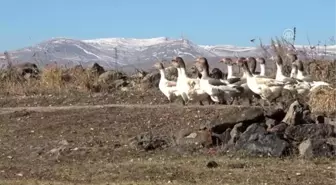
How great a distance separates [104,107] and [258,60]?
5.68 metres

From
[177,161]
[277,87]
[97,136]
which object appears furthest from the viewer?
[277,87]

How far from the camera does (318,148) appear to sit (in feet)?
51.1

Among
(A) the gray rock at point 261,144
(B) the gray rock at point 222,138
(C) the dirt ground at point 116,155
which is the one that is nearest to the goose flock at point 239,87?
(C) the dirt ground at point 116,155

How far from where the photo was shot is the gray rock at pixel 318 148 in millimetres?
15453

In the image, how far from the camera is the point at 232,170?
14.5 metres

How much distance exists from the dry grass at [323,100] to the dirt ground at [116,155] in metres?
2.32

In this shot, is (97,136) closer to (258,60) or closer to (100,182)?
(100,182)

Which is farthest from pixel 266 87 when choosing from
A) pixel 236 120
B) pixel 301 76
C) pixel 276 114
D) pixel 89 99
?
pixel 89 99

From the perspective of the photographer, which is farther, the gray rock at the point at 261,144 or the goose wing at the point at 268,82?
the goose wing at the point at 268,82

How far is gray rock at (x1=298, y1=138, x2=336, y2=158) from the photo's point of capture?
15.5 meters

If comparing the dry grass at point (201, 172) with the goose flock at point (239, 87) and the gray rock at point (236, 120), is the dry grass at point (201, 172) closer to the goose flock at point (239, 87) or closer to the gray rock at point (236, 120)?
the gray rock at point (236, 120)

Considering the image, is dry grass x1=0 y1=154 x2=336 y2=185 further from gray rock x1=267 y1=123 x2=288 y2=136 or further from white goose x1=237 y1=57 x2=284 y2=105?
white goose x1=237 y1=57 x2=284 y2=105

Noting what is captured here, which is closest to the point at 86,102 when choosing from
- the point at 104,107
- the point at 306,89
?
the point at 104,107

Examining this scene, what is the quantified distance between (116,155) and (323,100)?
229 inches
